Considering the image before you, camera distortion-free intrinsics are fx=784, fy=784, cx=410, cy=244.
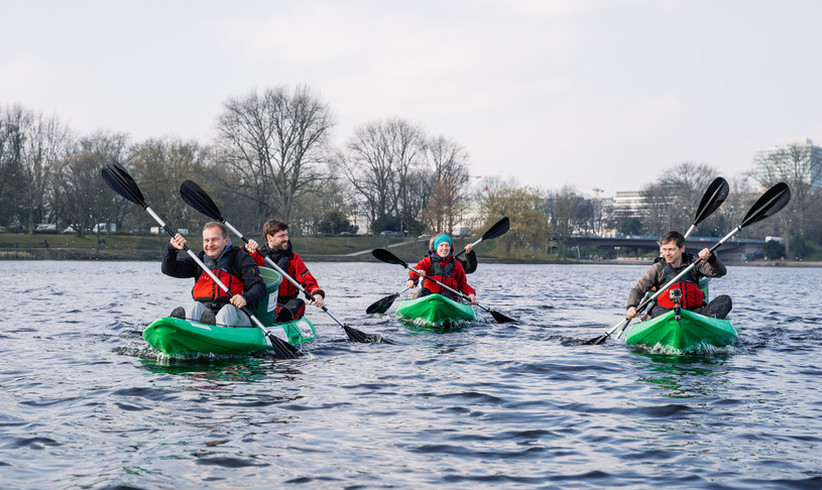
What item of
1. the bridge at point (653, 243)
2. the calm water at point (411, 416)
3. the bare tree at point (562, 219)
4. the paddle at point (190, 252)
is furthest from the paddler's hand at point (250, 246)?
the bridge at point (653, 243)

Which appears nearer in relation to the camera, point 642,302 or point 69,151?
point 642,302

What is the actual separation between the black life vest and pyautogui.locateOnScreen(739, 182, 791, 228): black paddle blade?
1.16 m

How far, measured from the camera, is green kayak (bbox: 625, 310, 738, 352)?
935 centimetres

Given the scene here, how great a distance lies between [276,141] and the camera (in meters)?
55.6

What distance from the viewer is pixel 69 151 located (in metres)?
60.3

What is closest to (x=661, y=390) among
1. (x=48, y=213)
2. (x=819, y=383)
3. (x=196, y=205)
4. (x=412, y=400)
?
(x=819, y=383)

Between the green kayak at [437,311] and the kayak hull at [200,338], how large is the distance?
4.26 m

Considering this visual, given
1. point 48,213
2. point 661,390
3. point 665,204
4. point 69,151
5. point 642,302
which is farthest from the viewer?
point 665,204

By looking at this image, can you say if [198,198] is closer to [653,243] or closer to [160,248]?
[160,248]

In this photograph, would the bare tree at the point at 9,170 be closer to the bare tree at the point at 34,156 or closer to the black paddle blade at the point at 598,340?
the bare tree at the point at 34,156

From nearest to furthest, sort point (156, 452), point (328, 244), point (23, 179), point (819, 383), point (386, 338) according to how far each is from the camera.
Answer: point (156, 452) → point (819, 383) → point (386, 338) → point (23, 179) → point (328, 244)

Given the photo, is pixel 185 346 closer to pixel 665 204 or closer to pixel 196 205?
pixel 196 205

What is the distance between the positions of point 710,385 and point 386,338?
17.0ft

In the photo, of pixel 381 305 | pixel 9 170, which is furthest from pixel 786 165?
pixel 381 305
